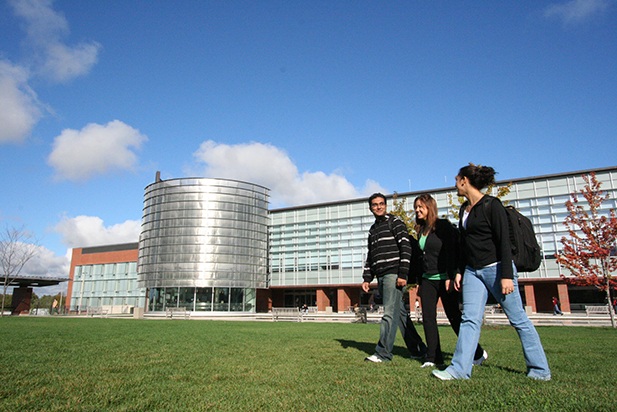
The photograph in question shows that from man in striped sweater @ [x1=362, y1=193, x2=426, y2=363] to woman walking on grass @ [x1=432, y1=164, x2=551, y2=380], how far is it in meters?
1.08

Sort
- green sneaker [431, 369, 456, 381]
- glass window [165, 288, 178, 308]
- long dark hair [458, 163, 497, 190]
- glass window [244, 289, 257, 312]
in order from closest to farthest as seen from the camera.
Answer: green sneaker [431, 369, 456, 381], long dark hair [458, 163, 497, 190], glass window [165, 288, 178, 308], glass window [244, 289, 257, 312]

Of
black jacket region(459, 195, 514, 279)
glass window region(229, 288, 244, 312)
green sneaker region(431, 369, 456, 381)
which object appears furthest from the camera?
glass window region(229, 288, 244, 312)

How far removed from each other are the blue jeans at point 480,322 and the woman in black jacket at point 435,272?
2.07 ft

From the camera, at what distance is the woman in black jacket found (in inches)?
191

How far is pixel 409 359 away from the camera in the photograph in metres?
5.35

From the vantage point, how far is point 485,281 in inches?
162

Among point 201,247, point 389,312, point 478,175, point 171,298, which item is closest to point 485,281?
point 478,175

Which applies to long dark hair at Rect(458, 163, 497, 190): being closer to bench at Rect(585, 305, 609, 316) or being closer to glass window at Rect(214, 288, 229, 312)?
bench at Rect(585, 305, 609, 316)

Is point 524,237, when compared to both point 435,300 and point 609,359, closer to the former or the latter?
point 435,300

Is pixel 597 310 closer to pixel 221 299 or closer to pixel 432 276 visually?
pixel 432 276

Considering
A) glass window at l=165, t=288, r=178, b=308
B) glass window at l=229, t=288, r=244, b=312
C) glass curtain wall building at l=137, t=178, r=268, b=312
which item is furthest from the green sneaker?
glass window at l=165, t=288, r=178, b=308

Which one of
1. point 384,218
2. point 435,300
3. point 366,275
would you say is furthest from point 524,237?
point 366,275

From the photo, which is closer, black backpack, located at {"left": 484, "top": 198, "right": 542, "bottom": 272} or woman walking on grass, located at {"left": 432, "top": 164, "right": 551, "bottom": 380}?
woman walking on grass, located at {"left": 432, "top": 164, "right": 551, "bottom": 380}

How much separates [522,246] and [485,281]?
1.65 feet
